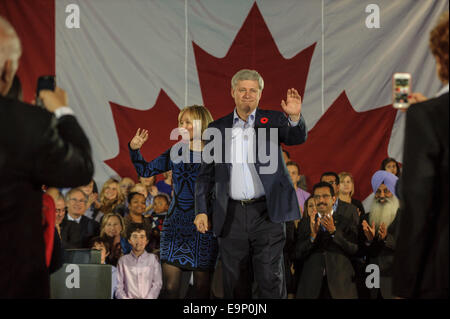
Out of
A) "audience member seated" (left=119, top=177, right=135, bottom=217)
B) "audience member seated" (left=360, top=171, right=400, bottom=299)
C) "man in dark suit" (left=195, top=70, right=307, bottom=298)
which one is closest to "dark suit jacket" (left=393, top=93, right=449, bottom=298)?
"man in dark suit" (left=195, top=70, right=307, bottom=298)

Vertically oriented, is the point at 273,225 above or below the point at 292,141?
below

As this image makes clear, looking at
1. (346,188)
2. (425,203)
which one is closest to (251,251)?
(425,203)

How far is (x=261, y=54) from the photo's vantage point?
5.65 meters

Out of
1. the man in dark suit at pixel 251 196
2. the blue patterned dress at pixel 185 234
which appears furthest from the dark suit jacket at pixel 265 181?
the blue patterned dress at pixel 185 234

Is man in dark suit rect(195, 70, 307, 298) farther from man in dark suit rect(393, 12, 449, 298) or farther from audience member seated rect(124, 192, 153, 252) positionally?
audience member seated rect(124, 192, 153, 252)

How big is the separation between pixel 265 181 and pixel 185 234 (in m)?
0.83

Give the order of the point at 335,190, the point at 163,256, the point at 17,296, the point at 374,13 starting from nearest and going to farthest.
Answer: the point at 17,296, the point at 163,256, the point at 335,190, the point at 374,13

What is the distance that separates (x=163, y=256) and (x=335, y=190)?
71.0 inches

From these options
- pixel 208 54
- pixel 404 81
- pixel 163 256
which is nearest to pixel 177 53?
pixel 208 54

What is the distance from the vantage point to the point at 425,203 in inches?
69.2

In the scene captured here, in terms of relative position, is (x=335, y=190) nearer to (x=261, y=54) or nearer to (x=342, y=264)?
(x=342, y=264)

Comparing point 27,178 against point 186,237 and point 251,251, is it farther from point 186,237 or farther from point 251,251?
point 186,237

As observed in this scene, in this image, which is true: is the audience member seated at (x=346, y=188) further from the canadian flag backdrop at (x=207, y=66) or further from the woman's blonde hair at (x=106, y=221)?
the woman's blonde hair at (x=106, y=221)

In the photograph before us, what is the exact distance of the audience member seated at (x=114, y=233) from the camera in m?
4.82
